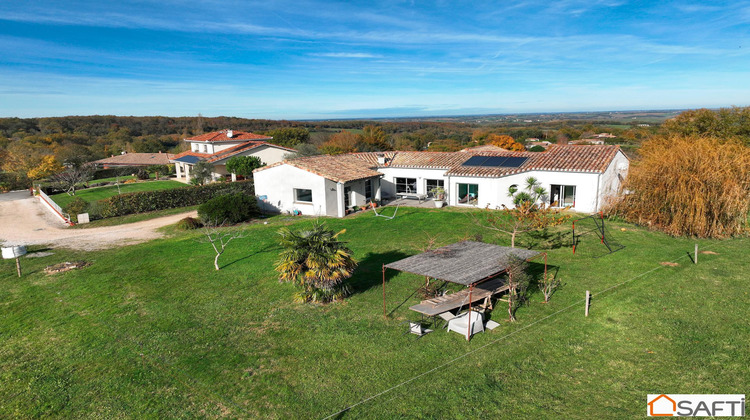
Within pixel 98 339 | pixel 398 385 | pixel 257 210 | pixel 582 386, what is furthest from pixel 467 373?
pixel 257 210

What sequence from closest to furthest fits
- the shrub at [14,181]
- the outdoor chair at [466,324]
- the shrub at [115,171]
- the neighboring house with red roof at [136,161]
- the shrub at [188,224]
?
the outdoor chair at [466,324] < the shrub at [188,224] < the shrub at [14,181] < the shrub at [115,171] < the neighboring house with red roof at [136,161]

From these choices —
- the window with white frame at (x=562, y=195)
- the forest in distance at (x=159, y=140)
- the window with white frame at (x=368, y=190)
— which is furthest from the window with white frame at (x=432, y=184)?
the forest in distance at (x=159, y=140)

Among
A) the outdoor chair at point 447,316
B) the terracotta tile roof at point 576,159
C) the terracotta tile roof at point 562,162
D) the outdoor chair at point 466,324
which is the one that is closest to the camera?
the outdoor chair at point 466,324

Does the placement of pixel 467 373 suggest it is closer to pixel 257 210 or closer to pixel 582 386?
pixel 582 386

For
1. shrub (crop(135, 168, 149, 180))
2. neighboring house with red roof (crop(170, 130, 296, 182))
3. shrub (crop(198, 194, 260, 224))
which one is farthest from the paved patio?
shrub (crop(135, 168, 149, 180))

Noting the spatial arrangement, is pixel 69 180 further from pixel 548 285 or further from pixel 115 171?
pixel 548 285

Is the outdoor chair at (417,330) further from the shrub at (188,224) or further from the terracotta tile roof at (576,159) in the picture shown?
the terracotta tile roof at (576,159)

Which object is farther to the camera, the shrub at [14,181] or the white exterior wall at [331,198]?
the shrub at [14,181]

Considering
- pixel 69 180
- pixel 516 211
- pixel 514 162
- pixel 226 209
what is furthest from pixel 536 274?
pixel 69 180
